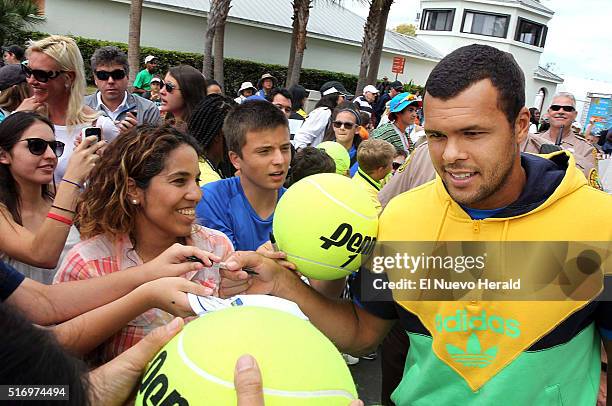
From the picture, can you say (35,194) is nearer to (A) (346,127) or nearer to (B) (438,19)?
(A) (346,127)

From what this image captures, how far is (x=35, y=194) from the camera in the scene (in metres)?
3.34

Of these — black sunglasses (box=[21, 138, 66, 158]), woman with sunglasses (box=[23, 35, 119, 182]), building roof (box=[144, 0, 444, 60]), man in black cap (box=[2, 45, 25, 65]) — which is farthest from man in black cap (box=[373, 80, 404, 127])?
black sunglasses (box=[21, 138, 66, 158])

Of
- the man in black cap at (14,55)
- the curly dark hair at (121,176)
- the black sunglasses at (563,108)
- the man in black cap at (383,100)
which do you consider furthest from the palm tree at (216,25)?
the curly dark hair at (121,176)

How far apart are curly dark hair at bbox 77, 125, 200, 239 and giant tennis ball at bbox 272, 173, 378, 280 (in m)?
0.76

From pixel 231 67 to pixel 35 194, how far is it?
87.3 ft

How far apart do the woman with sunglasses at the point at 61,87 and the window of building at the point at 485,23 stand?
47941 millimetres

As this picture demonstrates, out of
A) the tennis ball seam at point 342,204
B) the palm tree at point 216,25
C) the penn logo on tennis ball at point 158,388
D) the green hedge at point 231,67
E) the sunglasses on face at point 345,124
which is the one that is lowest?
the penn logo on tennis ball at point 158,388

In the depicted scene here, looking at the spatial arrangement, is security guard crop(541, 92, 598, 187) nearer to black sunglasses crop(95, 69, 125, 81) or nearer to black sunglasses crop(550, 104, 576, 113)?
black sunglasses crop(550, 104, 576, 113)

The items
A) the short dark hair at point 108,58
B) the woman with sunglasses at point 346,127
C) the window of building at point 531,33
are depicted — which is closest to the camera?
the short dark hair at point 108,58

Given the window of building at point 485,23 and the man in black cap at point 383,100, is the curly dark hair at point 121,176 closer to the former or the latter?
the man in black cap at point 383,100

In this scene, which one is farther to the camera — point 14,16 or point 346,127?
point 14,16

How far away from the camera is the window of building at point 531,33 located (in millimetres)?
47812

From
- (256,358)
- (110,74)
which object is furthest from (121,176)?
(110,74)

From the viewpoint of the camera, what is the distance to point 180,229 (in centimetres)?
255
